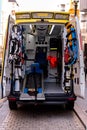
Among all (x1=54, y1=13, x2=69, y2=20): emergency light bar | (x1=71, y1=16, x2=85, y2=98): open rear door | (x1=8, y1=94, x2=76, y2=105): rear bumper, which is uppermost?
(x1=54, y1=13, x2=69, y2=20): emergency light bar

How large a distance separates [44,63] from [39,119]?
140 inches

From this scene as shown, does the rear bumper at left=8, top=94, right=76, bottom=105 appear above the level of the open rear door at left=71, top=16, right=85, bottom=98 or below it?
below

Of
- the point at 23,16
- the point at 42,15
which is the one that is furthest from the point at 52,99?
the point at 23,16

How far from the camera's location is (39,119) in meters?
10.4

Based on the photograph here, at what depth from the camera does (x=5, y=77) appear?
1028cm

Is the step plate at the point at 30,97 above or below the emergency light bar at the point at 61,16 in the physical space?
below

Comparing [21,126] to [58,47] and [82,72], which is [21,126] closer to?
[82,72]

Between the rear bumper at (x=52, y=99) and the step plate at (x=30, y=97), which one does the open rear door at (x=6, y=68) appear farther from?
the step plate at (x=30, y=97)

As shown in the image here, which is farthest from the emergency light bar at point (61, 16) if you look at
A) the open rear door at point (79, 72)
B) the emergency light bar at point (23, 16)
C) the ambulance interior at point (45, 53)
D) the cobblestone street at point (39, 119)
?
the cobblestone street at point (39, 119)

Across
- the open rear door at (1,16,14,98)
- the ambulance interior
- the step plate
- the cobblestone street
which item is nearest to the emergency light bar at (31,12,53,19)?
the open rear door at (1,16,14,98)

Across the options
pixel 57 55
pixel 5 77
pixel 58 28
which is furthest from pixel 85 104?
pixel 5 77

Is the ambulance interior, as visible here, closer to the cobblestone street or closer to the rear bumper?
the cobblestone street

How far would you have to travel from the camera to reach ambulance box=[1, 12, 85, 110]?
10398mm

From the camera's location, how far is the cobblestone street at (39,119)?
9.20 m
